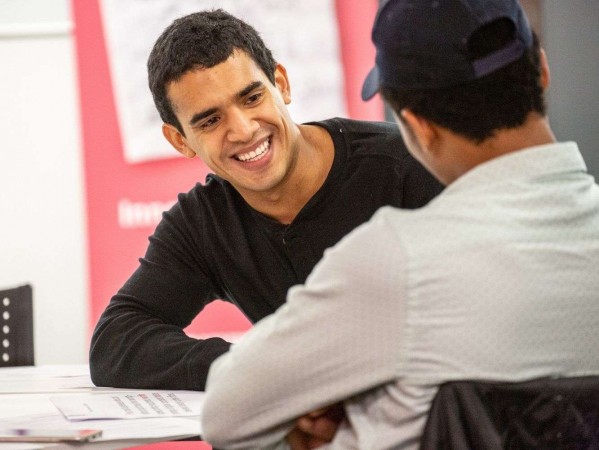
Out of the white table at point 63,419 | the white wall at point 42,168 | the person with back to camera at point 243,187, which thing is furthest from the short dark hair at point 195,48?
the white wall at point 42,168

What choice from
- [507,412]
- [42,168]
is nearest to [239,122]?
[507,412]

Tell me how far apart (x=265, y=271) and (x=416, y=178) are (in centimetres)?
37

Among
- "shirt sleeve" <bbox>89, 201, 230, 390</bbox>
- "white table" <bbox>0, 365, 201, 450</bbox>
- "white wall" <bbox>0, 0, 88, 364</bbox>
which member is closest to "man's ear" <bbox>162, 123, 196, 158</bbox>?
"shirt sleeve" <bbox>89, 201, 230, 390</bbox>

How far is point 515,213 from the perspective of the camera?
3.39ft

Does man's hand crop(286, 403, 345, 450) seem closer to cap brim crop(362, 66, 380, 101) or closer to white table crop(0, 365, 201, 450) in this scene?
white table crop(0, 365, 201, 450)

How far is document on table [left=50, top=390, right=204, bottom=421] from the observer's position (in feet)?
4.78

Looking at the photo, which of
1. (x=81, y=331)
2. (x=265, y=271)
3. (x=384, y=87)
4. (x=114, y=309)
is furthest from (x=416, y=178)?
(x=81, y=331)

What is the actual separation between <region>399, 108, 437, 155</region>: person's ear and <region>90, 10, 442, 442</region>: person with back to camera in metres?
0.76

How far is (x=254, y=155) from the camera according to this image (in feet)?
6.28

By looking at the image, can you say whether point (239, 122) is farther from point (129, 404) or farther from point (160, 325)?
point (129, 404)

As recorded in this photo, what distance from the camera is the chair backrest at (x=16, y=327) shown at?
7.68 ft

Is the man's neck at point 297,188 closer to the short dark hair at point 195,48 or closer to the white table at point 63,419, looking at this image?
the short dark hair at point 195,48

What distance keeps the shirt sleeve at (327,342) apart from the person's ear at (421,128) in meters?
0.12

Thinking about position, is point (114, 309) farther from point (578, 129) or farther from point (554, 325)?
point (578, 129)
